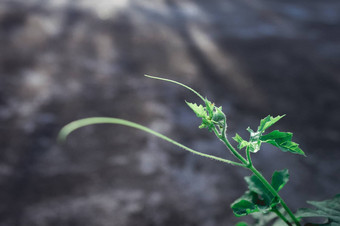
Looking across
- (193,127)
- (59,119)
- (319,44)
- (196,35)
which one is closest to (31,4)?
(196,35)

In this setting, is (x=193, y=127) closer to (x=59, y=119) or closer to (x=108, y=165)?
(x=108, y=165)

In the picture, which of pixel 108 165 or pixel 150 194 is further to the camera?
pixel 108 165

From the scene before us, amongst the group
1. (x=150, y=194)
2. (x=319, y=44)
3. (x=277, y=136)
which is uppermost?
(x=319, y=44)

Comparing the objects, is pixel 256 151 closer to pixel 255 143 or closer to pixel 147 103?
pixel 255 143

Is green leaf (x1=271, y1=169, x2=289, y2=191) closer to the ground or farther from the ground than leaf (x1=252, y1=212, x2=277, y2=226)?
farther from the ground

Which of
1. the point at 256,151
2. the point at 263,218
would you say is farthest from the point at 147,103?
the point at 256,151

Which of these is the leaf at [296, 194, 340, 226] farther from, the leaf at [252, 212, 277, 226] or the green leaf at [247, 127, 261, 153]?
the green leaf at [247, 127, 261, 153]

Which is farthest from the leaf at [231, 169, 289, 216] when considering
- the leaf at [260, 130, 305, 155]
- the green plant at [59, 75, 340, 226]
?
the leaf at [260, 130, 305, 155]

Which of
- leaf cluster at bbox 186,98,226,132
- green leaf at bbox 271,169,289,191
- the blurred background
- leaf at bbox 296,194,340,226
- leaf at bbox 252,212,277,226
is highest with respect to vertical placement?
the blurred background
